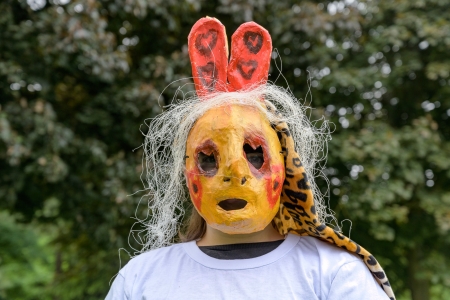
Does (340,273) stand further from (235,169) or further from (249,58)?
(249,58)

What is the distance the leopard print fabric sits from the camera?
5.96ft

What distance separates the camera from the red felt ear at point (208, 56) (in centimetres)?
206

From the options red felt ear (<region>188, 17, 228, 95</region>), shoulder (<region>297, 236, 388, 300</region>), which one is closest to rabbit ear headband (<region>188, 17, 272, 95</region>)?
red felt ear (<region>188, 17, 228, 95</region>)

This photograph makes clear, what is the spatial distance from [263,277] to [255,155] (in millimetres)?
461

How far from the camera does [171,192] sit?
2.20m

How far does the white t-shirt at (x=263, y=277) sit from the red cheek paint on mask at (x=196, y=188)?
18 cm

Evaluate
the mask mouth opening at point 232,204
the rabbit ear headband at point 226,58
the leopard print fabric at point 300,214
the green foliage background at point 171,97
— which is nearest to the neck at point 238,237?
the leopard print fabric at point 300,214

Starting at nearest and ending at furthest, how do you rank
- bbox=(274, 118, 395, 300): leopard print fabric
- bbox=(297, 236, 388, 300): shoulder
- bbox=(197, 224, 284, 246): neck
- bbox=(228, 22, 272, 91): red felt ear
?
bbox=(297, 236, 388, 300): shoulder → bbox=(274, 118, 395, 300): leopard print fabric → bbox=(197, 224, 284, 246): neck → bbox=(228, 22, 272, 91): red felt ear

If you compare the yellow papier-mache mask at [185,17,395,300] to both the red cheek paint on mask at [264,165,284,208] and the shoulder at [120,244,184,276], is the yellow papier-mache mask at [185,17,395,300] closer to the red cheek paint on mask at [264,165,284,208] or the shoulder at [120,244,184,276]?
the red cheek paint on mask at [264,165,284,208]

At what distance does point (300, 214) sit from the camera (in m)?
1.88

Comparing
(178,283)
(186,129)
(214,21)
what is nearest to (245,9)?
(214,21)

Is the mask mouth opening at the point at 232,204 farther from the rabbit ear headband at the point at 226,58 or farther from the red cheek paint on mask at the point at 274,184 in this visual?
the rabbit ear headband at the point at 226,58

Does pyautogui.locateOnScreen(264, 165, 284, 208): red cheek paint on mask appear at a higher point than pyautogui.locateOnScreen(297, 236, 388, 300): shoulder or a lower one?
higher

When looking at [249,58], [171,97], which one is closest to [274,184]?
Result: [249,58]
